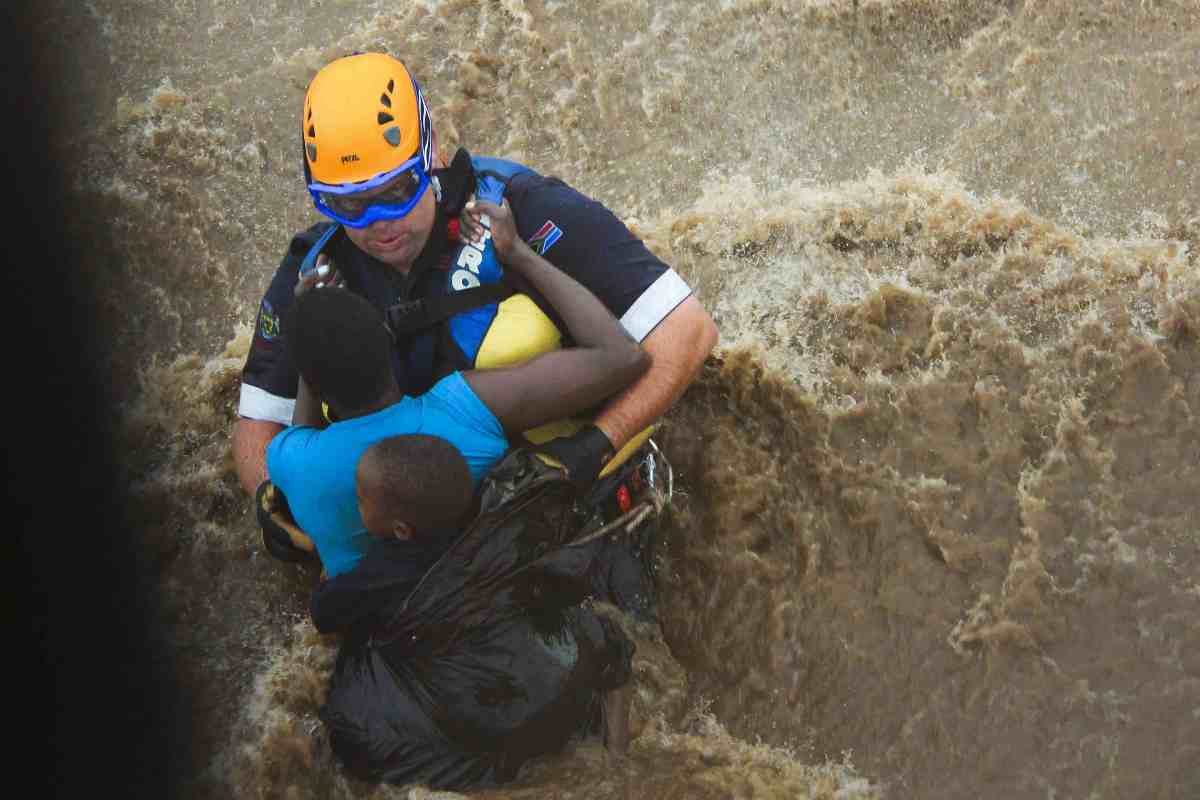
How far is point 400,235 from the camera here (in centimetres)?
383

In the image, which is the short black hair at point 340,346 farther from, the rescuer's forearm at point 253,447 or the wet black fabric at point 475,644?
the rescuer's forearm at point 253,447

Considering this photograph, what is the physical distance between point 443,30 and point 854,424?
3290mm

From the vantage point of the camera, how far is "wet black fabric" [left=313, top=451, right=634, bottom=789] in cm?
338

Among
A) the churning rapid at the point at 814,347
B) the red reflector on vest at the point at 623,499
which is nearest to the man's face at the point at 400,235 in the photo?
the red reflector on vest at the point at 623,499

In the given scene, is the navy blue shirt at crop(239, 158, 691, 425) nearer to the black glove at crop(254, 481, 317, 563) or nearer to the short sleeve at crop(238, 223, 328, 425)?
the short sleeve at crop(238, 223, 328, 425)

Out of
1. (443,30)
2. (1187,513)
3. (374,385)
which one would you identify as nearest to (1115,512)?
(1187,513)

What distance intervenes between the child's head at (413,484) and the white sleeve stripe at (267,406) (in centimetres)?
99

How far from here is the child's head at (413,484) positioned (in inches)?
126

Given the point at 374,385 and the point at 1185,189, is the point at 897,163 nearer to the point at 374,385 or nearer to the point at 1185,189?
the point at 1185,189

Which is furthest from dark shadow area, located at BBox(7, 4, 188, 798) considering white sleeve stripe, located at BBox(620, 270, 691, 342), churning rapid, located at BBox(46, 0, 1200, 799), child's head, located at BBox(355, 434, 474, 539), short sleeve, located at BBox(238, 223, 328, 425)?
white sleeve stripe, located at BBox(620, 270, 691, 342)

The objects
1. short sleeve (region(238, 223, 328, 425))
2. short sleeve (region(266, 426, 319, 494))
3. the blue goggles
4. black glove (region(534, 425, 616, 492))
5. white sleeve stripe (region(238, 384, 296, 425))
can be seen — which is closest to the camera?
short sleeve (region(266, 426, 319, 494))

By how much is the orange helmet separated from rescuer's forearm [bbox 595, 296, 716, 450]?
0.86 metres

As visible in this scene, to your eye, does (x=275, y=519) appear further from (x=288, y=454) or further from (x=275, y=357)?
(x=275, y=357)

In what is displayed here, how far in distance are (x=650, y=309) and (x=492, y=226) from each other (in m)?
0.53
